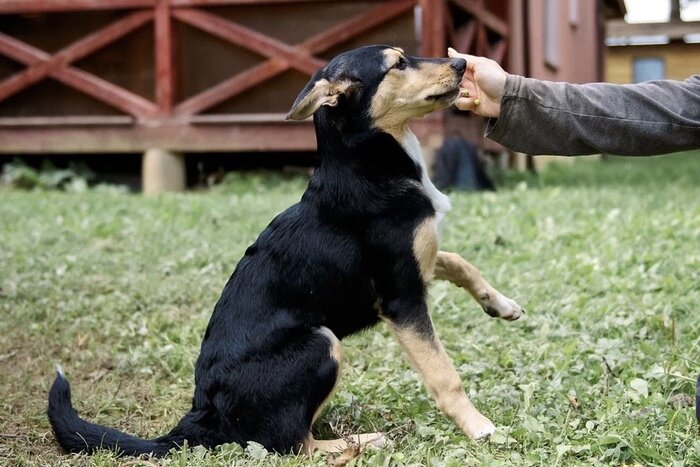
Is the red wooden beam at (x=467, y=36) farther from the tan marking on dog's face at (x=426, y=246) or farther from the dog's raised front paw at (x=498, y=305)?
the tan marking on dog's face at (x=426, y=246)

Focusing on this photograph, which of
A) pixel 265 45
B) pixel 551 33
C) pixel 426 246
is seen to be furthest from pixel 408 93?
pixel 551 33

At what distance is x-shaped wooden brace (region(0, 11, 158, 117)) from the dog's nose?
24.4ft

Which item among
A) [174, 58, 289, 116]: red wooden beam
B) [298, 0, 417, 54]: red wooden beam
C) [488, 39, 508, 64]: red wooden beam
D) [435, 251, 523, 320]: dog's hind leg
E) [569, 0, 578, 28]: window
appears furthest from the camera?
[569, 0, 578, 28]: window

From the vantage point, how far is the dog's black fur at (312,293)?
3197 millimetres

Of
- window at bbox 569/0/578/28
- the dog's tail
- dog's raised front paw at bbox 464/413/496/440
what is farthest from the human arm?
window at bbox 569/0/578/28

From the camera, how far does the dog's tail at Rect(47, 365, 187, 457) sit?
3176 millimetres

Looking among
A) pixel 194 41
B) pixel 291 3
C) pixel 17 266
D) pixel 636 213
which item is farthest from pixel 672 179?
pixel 17 266

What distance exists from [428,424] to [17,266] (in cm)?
373

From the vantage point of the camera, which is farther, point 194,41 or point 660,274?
point 194,41

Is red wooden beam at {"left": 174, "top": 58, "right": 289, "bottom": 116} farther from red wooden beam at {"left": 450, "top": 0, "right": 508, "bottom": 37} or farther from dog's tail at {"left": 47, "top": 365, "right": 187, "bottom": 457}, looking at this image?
dog's tail at {"left": 47, "top": 365, "right": 187, "bottom": 457}

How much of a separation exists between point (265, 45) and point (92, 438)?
753 centimetres

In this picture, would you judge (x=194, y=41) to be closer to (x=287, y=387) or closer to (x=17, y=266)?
(x=17, y=266)

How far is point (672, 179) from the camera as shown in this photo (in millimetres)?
11469

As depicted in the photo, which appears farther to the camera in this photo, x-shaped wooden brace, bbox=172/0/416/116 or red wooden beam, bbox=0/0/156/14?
red wooden beam, bbox=0/0/156/14
